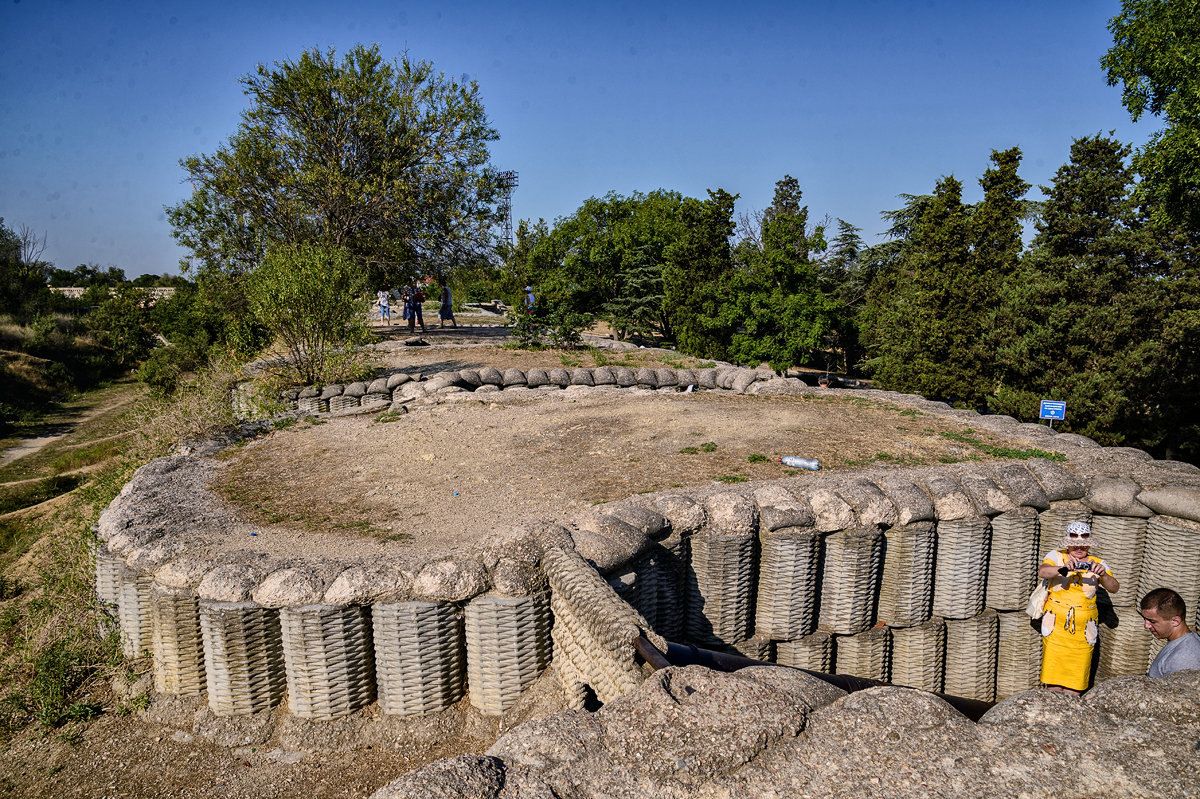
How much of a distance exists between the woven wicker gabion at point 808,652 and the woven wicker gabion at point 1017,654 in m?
2.30

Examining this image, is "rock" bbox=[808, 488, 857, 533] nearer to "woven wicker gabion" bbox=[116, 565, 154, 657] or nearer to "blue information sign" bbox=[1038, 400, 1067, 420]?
"blue information sign" bbox=[1038, 400, 1067, 420]

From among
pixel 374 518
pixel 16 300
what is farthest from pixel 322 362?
pixel 16 300

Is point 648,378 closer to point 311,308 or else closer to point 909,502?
point 311,308

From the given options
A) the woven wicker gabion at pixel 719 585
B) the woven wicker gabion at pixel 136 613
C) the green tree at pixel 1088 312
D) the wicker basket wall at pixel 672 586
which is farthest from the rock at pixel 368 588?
the green tree at pixel 1088 312

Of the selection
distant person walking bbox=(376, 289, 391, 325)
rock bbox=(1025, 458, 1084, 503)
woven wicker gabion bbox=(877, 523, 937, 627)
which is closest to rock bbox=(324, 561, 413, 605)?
woven wicker gabion bbox=(877, 523, 937, 627)

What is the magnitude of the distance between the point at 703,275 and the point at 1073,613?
669 inches

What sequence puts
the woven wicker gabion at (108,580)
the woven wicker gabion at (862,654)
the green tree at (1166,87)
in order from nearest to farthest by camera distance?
the woven wicker gabion at (108,580)
the woven wicker gabion at (862,654)
the green tree at (1166,87)

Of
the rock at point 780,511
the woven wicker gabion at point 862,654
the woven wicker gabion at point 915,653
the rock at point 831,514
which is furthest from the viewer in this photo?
the woven wicker gabion at point 915,653

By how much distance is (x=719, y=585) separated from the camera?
6727 millimetres

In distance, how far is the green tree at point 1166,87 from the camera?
32.8ft

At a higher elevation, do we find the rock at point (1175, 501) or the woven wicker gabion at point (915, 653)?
the rock at point (1175, 501)

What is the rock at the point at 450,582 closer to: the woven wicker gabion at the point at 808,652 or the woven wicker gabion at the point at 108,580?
the woven wicker gabion at the point at 108,580

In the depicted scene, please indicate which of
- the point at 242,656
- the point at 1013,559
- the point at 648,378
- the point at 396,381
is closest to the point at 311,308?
the point at 396,381

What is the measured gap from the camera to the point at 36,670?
6023 mm
